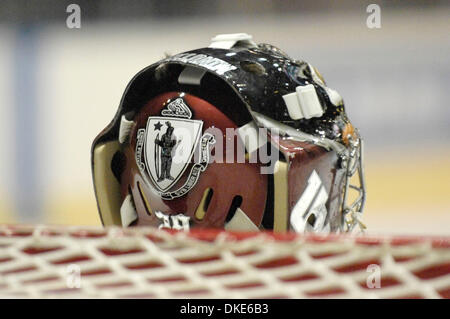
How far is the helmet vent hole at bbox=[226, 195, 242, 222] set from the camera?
3.92 ft

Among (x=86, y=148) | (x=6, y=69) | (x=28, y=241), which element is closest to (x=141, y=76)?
(x=28, y=241)

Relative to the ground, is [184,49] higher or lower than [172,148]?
higher

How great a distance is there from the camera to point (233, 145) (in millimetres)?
1171

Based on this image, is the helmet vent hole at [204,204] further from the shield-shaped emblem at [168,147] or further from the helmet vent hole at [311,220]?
the helmet vent hole at [311,220]

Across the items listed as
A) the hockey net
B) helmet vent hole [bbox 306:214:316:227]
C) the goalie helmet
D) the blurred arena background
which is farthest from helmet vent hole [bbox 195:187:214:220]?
the blurred arena background

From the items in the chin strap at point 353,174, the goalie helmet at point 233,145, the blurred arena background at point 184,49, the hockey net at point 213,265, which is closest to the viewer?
the hockey net at point 213,265

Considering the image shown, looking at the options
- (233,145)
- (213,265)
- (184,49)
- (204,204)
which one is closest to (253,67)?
(233,145)

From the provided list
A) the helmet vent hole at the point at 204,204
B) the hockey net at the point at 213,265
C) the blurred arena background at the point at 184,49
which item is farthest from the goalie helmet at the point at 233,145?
the blurred arena background at the point at 184,49

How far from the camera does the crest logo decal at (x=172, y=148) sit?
1.18 m

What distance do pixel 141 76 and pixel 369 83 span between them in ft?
6.46

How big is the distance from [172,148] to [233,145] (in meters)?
0.11

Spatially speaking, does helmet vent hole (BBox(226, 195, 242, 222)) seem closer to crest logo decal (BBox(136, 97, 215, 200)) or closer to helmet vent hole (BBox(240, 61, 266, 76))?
crest logo decal (BBox(136, 97, 215, 200))

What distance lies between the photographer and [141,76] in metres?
1.27

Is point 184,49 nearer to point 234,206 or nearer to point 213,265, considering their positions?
point 234,206
